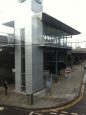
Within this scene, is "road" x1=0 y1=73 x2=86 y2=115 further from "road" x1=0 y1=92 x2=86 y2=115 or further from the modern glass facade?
the modern glass facade

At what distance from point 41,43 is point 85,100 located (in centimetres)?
793

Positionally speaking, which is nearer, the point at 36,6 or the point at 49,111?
the point at 49,111

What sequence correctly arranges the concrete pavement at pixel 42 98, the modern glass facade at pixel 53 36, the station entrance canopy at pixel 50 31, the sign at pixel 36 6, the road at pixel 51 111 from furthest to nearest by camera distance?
1. the modern glass facade at pixel 53 36
2. the station entrance canopy at pixel 50 31
3. the sign at pixel 36 6
4. the concrete pavement at pixel 42 98
5. the road at pixel 51 111

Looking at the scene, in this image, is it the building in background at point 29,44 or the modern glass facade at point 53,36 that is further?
the modern glass facade at point 53,36

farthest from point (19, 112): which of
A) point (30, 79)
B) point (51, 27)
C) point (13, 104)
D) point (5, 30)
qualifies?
point (51, 27)

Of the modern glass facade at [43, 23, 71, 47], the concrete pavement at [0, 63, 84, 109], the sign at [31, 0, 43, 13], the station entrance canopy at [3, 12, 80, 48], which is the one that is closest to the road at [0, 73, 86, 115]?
the concrete pavement at [0, 63, 84, 109]

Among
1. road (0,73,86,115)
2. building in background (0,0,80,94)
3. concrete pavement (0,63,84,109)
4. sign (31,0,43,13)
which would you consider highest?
sign (31,0,43,13)

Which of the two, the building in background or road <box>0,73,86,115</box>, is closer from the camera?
road <box>0,73,86,115</box>

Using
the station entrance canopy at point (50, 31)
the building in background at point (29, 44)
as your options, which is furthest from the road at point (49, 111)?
the station entrance canopy at point (50, 31)

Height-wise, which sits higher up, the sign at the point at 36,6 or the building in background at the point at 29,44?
the sign at the point at 36,6

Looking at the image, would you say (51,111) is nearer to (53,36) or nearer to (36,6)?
(36,6)

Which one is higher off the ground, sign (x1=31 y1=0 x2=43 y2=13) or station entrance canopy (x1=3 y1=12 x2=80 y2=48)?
sign (x1=31 y1=0 x2=43 y2=13)

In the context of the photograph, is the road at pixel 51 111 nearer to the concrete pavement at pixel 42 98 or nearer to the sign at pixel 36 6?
the concrete pavement at pixel 42 98

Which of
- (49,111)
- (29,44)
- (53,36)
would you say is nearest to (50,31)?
(53,36)
